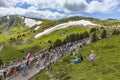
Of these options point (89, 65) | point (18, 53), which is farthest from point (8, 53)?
point (89, 65)

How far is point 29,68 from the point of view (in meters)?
59.0

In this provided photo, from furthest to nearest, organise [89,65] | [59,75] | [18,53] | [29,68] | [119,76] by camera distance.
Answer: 1. [18,53]
2. [29,68]
3. [89,65]
4. [59,75]
5. [119,76]

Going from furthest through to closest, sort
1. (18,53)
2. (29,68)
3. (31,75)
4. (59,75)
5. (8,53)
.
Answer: (8,53)
(18,53)
(29,68)
(31,75)
(59,75)

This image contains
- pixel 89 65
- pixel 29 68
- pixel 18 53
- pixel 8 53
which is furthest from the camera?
pixel 8 53

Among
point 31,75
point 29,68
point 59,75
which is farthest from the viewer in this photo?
point 29,68

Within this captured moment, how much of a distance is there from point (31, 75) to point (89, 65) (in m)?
10.6

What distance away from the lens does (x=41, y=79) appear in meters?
43.6

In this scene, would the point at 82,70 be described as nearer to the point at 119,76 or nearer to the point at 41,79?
the point at 41,79

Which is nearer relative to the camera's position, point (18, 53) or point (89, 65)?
point (89, 65)

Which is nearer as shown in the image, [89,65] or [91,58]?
[91,58]

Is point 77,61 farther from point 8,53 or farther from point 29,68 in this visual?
point 8,53

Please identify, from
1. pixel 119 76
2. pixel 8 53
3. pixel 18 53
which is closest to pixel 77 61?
pixel 119 76

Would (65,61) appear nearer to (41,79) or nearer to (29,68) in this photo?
(29,68)

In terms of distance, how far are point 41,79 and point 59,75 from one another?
118 inches
